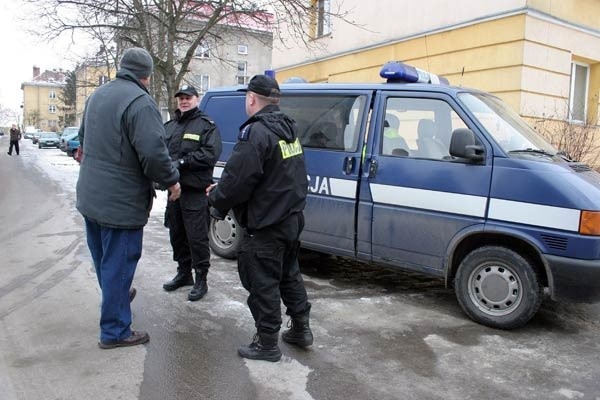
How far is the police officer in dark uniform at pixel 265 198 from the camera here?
3.43 m

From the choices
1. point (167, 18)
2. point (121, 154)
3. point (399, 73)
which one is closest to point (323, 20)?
point (167, 18)

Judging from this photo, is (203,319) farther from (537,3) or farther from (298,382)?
(537,3)

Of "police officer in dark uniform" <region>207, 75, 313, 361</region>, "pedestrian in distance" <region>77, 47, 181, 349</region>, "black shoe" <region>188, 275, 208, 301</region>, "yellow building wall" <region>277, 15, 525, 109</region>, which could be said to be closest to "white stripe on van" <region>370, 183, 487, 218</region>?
"police officer in dark uniform" <region>207, 75, 313, 361</region>

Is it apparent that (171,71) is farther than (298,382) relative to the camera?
Yes

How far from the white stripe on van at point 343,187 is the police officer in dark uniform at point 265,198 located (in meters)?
1.46

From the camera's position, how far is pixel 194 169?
187 inches

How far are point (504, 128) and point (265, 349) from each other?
2.77 m

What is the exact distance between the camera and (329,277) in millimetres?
5867

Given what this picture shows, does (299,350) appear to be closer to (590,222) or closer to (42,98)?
(590,222)

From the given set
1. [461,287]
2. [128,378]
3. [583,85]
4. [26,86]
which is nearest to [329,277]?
[461,287]

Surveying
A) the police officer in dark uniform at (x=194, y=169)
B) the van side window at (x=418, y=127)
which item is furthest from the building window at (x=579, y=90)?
→ the police officer in dark uniform at (x=194, y=169)

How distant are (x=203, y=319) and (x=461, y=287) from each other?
221 cm

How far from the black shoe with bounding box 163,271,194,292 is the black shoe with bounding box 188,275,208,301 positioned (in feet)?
0.96

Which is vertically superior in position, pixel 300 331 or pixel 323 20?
pixel 323 20
